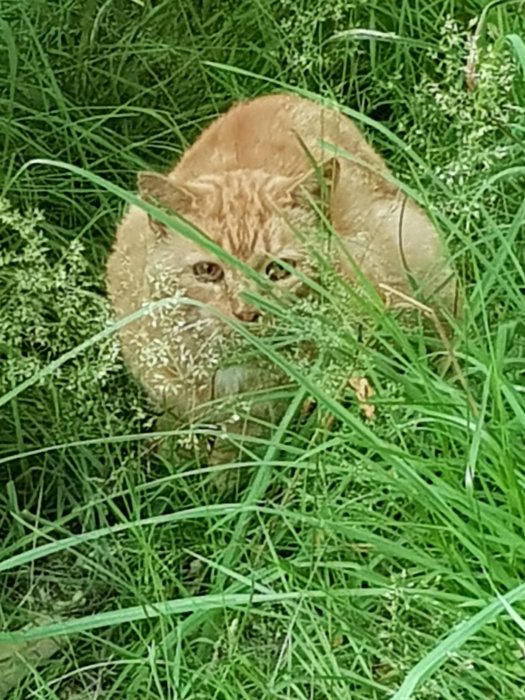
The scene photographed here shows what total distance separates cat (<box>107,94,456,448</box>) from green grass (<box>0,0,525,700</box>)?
6 cm

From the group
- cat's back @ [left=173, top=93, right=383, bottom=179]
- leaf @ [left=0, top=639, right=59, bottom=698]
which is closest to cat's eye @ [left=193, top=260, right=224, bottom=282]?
cat's back @ [left=173, top=93, right=383, bottom=179]

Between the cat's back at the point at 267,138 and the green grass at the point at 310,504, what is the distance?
0.36ft

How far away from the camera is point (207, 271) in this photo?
1937 millimetres

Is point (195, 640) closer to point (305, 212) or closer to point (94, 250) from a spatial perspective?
point (305, 212)

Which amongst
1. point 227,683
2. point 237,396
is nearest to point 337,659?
point 227,683

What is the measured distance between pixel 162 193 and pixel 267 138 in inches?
11.9

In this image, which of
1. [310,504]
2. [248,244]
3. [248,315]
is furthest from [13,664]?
[248,244]

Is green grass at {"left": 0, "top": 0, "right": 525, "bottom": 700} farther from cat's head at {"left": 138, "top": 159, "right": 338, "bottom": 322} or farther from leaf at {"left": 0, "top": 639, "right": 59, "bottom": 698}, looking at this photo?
cat's head at {"left": 138, "top": 159, "right": 338, "bottom": 322}

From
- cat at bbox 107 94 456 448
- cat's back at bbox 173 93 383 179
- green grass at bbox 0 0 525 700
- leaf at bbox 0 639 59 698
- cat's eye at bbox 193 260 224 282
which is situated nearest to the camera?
green grass at bbox 0 0 525 700

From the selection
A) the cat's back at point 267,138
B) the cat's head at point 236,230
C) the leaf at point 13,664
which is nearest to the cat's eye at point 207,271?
the cat's head at point 236,230

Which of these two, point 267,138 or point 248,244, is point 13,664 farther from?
point 267,138

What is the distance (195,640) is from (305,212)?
601 mm

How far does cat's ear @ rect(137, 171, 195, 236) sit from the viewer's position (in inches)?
73.2

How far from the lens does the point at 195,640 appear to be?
165 centimetres
